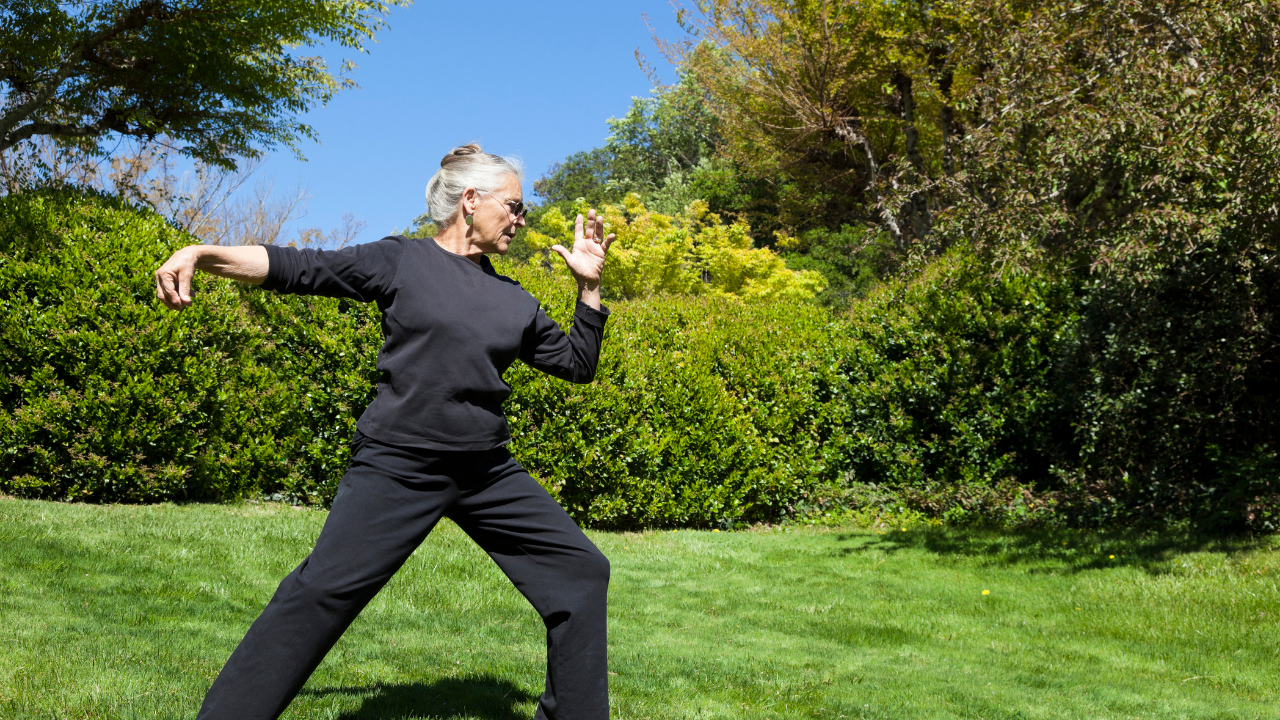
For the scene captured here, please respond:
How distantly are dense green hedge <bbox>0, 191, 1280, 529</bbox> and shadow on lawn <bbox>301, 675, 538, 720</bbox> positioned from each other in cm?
446

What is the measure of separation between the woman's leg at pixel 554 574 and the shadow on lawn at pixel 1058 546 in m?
6.15

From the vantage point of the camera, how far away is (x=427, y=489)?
8.95ft

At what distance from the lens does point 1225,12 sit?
263 inches

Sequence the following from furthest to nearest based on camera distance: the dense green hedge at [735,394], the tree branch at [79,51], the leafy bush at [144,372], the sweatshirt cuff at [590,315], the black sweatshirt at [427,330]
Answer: the tree branch at [79,51]
the dense green hedge at [735,394]
the leafy bush at [144,372]
the sweatshirt cuff at [590,315]
the black sweatshirt at [427,330]

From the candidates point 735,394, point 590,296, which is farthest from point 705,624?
point 735,394

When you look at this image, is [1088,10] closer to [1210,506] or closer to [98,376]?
[1210,506]

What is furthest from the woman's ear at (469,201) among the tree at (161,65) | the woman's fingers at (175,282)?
the tree at (161,65)

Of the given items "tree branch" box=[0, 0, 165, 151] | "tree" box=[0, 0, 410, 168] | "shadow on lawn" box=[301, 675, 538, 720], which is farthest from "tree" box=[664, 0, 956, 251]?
"shadow on lawn" box=[301, 675, 538, 720]

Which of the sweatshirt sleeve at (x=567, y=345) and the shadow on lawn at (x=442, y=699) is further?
the shadow on lawn at (x=442, y=699)

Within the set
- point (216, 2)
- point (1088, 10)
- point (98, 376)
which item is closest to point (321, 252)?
point (98, 376)

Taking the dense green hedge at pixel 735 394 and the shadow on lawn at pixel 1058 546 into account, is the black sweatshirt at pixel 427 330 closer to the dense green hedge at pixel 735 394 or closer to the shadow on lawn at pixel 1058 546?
the dense green hedge at pixel 735 394

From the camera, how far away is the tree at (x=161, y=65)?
1505 cm

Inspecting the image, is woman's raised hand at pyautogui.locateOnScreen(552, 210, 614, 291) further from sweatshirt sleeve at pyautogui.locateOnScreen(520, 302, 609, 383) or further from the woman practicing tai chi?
the woman practicing tai chi

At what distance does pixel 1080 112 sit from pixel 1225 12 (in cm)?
113
